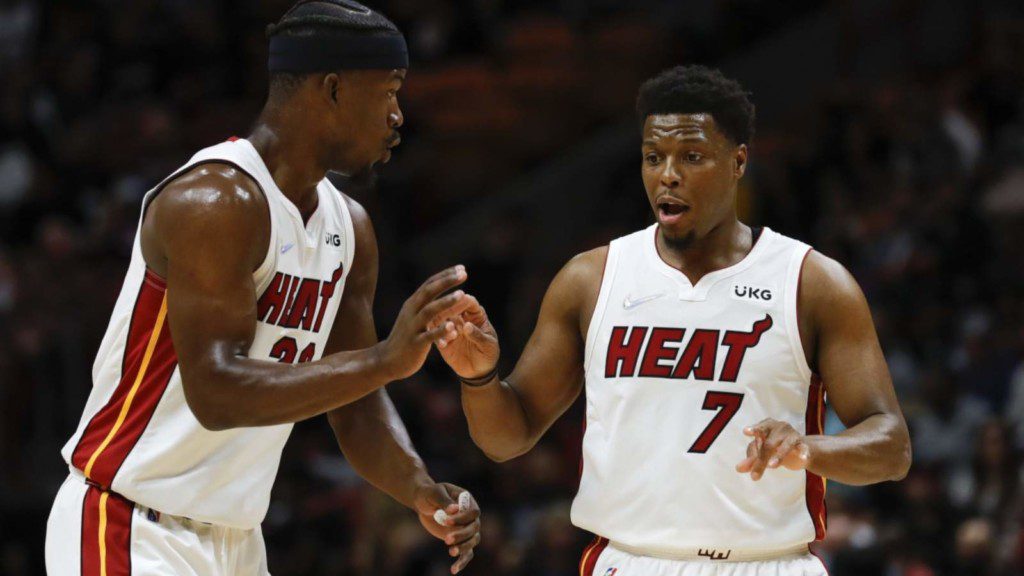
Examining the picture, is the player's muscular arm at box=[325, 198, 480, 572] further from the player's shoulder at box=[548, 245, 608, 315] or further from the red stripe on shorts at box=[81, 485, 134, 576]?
the red stripe on shorts at box=[81, 485, 134, 576]

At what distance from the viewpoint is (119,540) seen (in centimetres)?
476

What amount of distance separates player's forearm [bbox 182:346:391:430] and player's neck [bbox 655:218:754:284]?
1.13 metres

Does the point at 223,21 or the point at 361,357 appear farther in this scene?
the point at 223,21

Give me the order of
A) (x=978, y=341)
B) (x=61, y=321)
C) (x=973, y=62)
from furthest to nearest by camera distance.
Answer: (x=973, y=62) → (x=61, y=321) → (x=978, y=341)

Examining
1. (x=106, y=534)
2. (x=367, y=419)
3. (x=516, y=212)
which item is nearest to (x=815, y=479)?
(x=367, y=419)

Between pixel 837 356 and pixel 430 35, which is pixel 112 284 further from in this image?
pixel 837 356

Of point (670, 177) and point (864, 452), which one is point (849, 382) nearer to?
point (864, 452)

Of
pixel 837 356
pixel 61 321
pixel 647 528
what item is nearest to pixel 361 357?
pixel 647 528

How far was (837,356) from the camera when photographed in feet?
16.3

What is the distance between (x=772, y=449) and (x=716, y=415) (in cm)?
56

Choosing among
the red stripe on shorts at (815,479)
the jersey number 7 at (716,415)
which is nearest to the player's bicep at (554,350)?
the jersey number 7 at (716,415)

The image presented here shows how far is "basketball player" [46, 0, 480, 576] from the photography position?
464 centimetres

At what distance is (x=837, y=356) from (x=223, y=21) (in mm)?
11825

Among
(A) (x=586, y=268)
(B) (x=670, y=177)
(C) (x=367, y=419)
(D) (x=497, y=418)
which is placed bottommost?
(C) (x=367, y=419)
